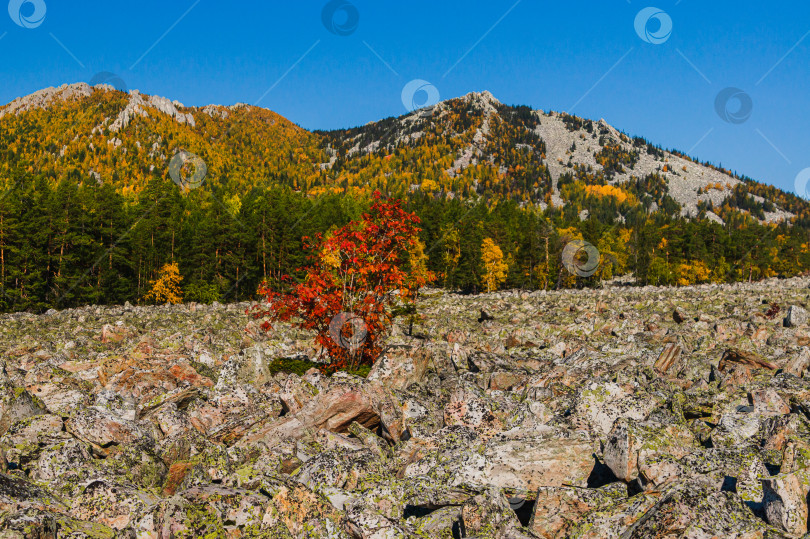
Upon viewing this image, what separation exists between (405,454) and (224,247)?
69797 millimetres

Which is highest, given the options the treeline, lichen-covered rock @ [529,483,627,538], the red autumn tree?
the treeline

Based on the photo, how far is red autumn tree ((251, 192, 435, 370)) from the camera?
15.4 m

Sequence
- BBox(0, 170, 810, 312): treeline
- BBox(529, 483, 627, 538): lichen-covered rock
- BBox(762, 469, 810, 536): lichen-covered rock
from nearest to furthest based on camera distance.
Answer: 1. BBox(762, 469, 810, 536): lichen-covered rock
2. BBox(529, 483, 627, 538): lichen-covered rock
3. BBox(0, 170, 810, 312): treeline

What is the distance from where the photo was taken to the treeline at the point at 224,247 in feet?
192

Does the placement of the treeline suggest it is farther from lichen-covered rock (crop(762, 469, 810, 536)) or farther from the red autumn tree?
lichen-covered rock (crop(762, 469, 810, 536))

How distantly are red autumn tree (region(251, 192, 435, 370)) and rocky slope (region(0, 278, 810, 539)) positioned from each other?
209cm

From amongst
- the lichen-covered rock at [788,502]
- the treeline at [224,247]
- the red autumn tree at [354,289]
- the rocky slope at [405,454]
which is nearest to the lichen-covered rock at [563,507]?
the rocky slope at [405,454]

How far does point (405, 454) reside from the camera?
8.03 meters

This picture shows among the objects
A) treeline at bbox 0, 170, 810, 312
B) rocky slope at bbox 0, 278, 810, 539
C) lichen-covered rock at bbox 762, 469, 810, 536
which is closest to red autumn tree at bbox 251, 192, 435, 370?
rocky slope at bbox 0, 278, 810, 539

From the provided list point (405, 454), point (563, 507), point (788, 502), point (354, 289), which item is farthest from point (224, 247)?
point (788, 502)

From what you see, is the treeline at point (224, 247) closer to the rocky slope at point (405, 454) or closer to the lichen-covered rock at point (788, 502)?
the rocky slope at point (405, 454)

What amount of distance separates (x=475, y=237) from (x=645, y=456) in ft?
275

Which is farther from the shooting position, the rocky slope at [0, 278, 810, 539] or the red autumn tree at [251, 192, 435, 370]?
the red autumn tree at [251, 192, 435, 370]

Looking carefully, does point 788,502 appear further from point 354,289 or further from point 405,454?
point 354,289
